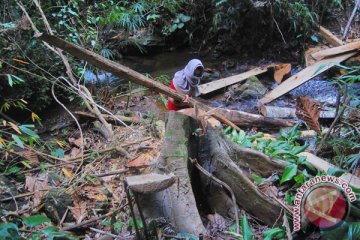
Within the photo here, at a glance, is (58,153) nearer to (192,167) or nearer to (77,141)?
(77,141)

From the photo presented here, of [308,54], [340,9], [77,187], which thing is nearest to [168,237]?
[77,187]

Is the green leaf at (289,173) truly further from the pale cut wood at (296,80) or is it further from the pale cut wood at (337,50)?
the pale cut wood at (337,50)

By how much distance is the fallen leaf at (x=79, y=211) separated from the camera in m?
3.23

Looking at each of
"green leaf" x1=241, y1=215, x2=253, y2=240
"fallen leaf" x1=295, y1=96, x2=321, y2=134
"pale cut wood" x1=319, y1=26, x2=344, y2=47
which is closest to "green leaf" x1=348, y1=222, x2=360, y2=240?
"green leaf" x1=241, y1=215, x2=253, y2=240

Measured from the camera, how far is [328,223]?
2139 mm

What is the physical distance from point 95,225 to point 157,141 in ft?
4.32

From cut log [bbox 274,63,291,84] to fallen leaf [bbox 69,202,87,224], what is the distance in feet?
15.1

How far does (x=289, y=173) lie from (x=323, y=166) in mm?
332

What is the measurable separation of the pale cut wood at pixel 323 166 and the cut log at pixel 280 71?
12.5 ft

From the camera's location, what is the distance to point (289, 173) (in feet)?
9.21

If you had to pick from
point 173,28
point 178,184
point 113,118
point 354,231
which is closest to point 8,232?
point 178,184

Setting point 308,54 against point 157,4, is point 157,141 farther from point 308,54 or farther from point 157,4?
point 157,4

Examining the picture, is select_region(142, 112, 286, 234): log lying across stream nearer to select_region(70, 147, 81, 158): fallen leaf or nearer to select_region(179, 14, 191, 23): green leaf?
select_region(70, 147, 81, 158): fallen leaf

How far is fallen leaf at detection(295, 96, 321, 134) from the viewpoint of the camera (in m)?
3.38
